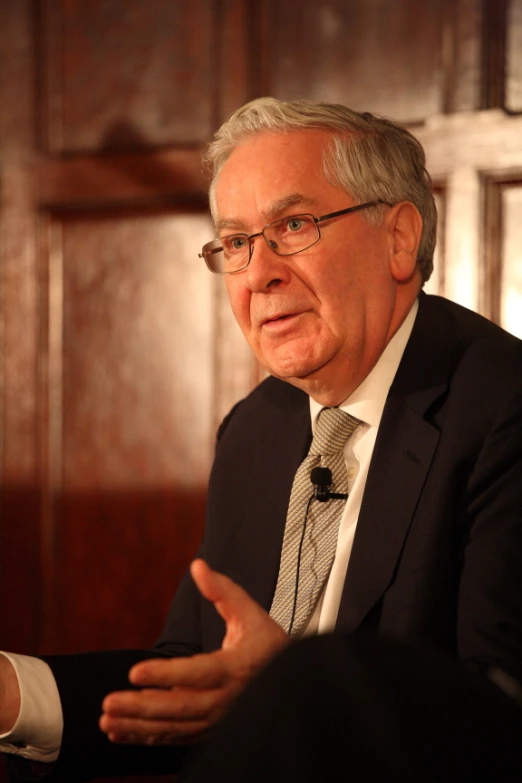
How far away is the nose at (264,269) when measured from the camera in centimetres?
174

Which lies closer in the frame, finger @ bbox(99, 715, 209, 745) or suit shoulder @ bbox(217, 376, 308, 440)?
finger @ bbox(99, 715, 209, 745)

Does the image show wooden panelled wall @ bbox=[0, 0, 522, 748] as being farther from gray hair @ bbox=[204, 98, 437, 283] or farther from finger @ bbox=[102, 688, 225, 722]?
finger @ bbox=[102, 688, 225, 722]

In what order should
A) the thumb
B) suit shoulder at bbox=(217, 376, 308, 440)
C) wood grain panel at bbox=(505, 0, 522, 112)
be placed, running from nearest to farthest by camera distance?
1. the thumb
2. suit shoulder at bbox=(217, 376, 308, 440)
3. wood grain panel at bbox=(505, 0, 522, 112)

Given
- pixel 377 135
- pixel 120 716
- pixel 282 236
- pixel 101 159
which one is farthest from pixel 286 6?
pixel 120 716

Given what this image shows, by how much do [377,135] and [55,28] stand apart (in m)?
1.42

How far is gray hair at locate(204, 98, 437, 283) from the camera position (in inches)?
68.9

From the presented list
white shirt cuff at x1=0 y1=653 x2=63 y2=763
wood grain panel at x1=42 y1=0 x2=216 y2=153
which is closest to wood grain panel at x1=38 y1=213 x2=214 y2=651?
wood grain panel at x1=42 y1=0 x2=216 y2=153

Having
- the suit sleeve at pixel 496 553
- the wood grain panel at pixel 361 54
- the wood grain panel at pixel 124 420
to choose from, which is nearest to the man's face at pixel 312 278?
the suit sleeve at pixel 496 553

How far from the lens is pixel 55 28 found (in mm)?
2791

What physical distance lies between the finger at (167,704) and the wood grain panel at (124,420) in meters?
1.46

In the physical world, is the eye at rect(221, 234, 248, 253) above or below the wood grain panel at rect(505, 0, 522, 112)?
below

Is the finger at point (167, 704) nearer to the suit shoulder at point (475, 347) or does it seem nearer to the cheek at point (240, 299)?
the suit shoulder at point (475, 347)

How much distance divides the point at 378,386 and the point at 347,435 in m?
0.11

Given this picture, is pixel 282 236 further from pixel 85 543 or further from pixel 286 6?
pixel 85 543
